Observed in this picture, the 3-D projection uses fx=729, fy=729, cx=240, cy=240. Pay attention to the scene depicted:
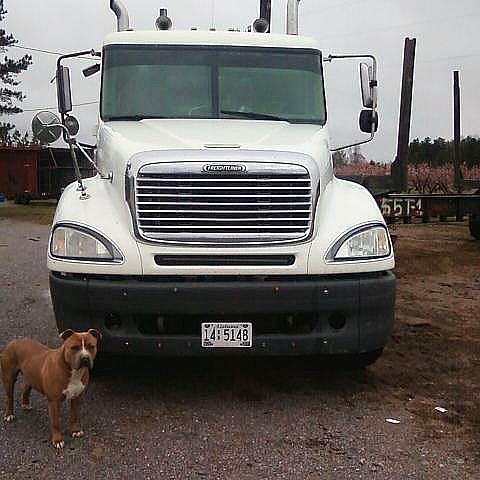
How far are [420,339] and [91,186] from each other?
3.34 m

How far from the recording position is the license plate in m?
4.73

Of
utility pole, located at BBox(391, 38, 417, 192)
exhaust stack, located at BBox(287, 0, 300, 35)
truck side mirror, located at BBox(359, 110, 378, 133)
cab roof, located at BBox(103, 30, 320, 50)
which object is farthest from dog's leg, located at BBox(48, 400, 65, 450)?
utility pole, located at BBox(391, 38, 417, 192)

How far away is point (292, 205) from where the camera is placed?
491cm

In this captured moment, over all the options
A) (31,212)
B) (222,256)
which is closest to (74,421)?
(222,256)

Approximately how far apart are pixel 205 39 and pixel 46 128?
1.81 m

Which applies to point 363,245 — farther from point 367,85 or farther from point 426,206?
point 426,206

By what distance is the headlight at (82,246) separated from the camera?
15.5 feet

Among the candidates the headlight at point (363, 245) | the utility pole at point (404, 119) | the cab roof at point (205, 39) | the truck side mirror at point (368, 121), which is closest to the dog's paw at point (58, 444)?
the headlight at point (363, 245)

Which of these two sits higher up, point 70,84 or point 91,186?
point 70,84

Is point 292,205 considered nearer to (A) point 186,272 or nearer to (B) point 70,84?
(A) point 186,272

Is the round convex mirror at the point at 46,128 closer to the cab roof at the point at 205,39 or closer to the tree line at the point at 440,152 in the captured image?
the cab roof at the point at 205,39

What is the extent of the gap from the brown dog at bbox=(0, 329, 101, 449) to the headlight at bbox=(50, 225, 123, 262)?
53 cm

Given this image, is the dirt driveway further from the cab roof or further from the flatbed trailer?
the flatbed trailer

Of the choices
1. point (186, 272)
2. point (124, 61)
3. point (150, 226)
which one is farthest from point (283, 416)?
point (124, 61)
